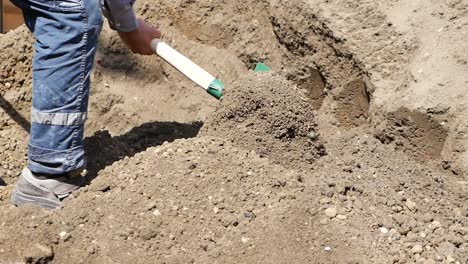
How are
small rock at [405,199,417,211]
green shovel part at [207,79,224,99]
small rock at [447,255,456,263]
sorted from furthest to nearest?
1. green shovel part at [207,79,224,99]
2. small rock at [405,199,417,211]
3. small rock at [447,255,456,263]

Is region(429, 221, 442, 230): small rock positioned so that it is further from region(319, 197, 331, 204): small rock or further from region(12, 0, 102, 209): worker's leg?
region(12, 0, 102, 209): worker's leg

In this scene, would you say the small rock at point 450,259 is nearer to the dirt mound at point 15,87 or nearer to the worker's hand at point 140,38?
the worker's hand at point 140,38

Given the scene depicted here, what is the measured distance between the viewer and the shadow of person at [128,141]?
132 inches

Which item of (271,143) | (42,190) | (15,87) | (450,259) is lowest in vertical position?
(15,87)

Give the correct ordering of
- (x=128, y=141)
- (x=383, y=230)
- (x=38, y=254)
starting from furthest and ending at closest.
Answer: (x=128, y=141), (x=383, y=230), (x=38, y=254)

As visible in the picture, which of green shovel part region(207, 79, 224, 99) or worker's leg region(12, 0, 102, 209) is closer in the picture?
worker's leg region(12, 0, 102, 209)

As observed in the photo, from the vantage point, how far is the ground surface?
2643 mm

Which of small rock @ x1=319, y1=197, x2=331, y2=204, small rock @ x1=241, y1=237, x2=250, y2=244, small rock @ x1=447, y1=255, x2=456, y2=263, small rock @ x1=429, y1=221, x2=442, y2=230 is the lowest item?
small rock @ x1=241, y1=237, x2=250, y2=244

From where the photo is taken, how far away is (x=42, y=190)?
2.93 meters

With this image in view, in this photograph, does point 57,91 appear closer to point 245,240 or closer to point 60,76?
point 60,76

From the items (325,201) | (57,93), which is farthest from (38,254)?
(325,201)

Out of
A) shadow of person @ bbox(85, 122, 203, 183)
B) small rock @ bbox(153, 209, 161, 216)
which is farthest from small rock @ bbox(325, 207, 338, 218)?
shadow of person @ bbox(85, 122, 203, 183)

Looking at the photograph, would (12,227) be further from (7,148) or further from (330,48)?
(330,48)

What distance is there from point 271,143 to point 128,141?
79 cm
